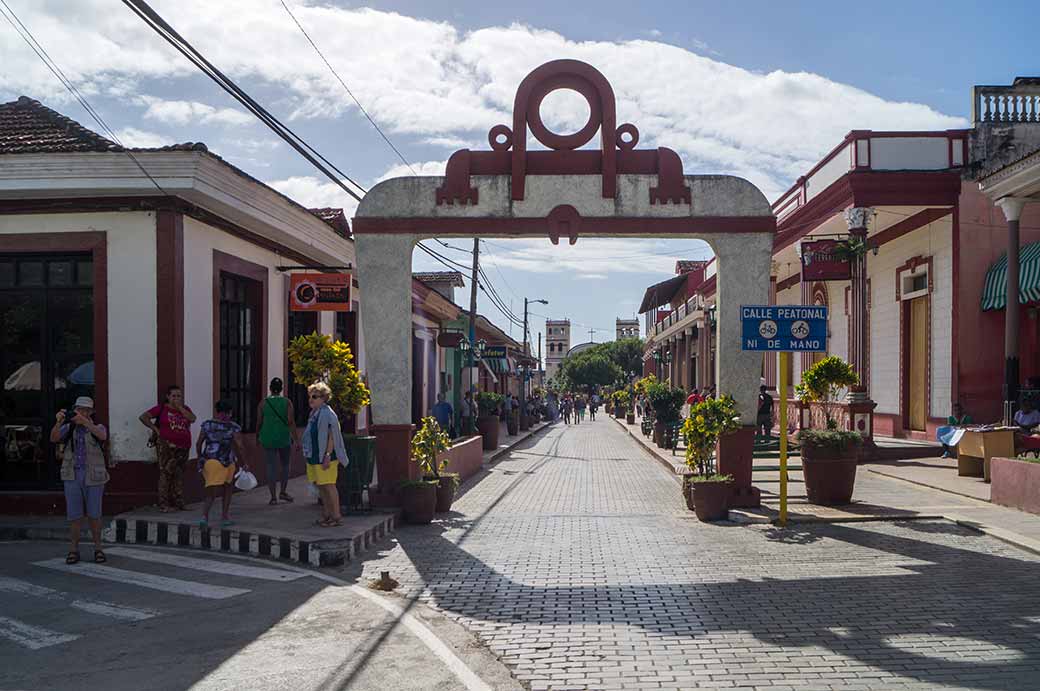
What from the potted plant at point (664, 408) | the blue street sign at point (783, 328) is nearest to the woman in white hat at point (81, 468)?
the blue street sign at point (783, 328)

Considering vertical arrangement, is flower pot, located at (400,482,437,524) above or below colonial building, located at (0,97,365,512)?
below

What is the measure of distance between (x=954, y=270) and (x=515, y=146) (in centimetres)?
1132

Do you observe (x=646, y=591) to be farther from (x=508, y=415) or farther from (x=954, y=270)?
(x=508, y=415)

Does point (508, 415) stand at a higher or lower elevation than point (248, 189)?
lower

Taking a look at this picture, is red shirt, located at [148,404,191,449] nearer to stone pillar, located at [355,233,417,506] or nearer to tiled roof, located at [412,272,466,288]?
stone pillar, located at [355,233,417,506]

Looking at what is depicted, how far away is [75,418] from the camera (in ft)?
29.1

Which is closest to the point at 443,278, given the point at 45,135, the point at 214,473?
the point at 45,135

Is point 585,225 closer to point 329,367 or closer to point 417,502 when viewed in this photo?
point 329,367

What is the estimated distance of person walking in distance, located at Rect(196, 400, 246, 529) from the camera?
9.77 metres

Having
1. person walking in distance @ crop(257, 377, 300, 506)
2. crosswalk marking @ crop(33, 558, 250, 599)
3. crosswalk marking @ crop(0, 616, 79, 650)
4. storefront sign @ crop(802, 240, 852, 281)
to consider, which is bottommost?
crosswalk marking @ crop(33, 558, 250, 599)

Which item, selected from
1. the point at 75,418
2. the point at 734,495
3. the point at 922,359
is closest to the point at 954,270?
the point at 922,359

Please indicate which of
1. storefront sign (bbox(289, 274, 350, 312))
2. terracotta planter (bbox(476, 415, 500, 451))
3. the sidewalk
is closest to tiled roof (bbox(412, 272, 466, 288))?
terracotta planter (bbox(476, 415, 500, 451))

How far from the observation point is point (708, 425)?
11.4 metres

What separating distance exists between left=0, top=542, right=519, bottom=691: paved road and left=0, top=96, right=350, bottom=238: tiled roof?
17.0ft
